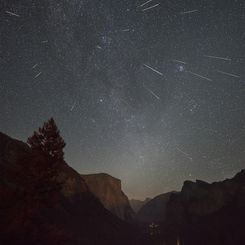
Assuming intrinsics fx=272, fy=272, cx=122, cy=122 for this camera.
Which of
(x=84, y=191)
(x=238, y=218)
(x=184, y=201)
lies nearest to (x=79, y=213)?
(x=84, y=191)

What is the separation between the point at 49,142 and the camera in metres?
21.0

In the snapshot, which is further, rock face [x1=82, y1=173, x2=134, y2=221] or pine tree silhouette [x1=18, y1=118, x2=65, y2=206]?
rock face [x1=82, y1=173, x2=134, y2=221]

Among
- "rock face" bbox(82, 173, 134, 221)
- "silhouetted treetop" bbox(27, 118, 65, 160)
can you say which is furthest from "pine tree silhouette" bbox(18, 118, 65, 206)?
"rock face" bbox(82, 173, 134, 221)

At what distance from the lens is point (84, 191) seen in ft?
272

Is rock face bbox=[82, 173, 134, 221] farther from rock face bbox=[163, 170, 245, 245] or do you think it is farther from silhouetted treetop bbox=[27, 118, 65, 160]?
silhouetted treetop bbox=[27, 118, 65, 160]

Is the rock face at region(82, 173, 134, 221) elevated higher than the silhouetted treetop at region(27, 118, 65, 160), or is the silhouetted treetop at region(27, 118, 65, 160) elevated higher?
the rock face at region(82, 173, 134, 221)

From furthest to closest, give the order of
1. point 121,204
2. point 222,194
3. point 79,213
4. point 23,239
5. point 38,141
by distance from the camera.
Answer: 1. point 121,204
2. point 222,194
3. point 79,213
4. point 38,141
5. point 23,239

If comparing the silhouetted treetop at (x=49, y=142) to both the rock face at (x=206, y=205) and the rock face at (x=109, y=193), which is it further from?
the rock face at (x=109, y=193)

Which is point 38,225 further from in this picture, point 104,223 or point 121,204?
point 121,204

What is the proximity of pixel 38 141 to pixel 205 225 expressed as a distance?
89.3 meters

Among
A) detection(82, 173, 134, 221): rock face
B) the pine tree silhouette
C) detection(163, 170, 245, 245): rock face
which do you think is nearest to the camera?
the pine tree silhouette

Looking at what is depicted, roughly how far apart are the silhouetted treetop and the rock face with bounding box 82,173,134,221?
117762 millimetres

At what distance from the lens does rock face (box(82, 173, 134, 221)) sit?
137 metres

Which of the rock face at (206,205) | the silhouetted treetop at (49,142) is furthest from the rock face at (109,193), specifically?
the silhouetted treetop at (49,142)
